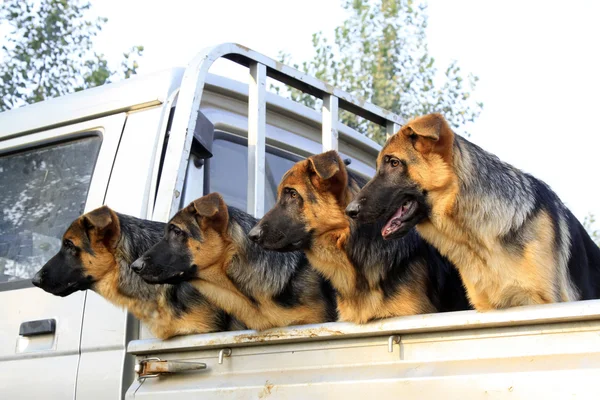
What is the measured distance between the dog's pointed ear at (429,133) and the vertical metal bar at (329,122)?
140cm

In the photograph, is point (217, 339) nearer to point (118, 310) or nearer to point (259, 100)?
point (118, 310)

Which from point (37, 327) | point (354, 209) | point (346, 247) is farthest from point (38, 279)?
point (354, 209)

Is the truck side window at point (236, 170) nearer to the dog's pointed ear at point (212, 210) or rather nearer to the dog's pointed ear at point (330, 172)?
the dog's pointed ear at point (212, 210)

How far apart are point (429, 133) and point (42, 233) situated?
2.67 metres

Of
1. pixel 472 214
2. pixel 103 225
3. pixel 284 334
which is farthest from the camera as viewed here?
pixel 103 225

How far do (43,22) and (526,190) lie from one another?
1480 cm

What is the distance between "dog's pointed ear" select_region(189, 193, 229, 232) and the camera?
4.35 meters

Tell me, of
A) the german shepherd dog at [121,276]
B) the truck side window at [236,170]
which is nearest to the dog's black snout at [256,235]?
the german shepherd dog at [121,276]

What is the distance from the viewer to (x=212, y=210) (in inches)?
171

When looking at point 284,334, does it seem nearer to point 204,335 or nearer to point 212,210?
point 204,335

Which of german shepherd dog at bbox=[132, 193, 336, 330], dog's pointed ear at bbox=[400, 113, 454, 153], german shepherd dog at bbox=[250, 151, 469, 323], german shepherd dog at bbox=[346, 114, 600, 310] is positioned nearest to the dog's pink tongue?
german shepherd dog at bbox=[346, 114, 600, 310]

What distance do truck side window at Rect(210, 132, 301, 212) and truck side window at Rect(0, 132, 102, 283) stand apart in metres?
0.73

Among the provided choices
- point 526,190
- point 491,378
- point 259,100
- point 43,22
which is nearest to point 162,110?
point 259,100

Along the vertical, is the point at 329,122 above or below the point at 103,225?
above
